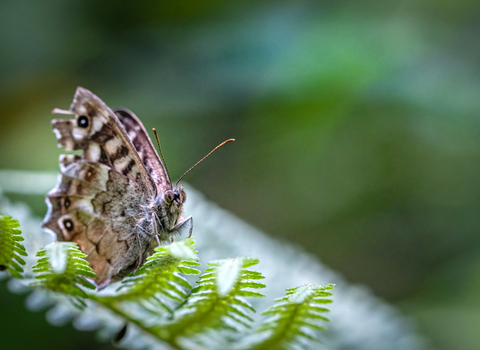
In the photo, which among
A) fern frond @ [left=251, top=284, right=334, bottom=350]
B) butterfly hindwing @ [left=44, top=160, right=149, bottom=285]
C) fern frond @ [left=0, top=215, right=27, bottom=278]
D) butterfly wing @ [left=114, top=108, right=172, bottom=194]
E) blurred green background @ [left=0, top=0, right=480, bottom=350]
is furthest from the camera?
blurred green background @ [left=0, top=0, right=480, bottom=350]

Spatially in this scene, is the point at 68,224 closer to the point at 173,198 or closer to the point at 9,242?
the point at 173,198

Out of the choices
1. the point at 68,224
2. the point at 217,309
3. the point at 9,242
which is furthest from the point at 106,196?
the point at 217,309

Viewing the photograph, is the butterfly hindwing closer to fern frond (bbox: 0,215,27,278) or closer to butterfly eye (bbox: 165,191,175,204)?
butterfly eye (bbox: 165,191,175,204)

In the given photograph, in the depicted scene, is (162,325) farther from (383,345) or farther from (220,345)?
(383,345)

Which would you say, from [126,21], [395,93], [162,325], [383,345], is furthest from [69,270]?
[126,21]

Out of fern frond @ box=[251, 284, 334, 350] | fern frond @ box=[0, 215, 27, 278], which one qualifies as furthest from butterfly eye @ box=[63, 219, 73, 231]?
fern frond @ box=[251, 284, 334, 350]

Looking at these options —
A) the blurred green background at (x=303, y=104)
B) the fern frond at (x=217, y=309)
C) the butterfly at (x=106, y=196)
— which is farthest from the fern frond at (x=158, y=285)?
the blurred green background at (x=303, y=104)
